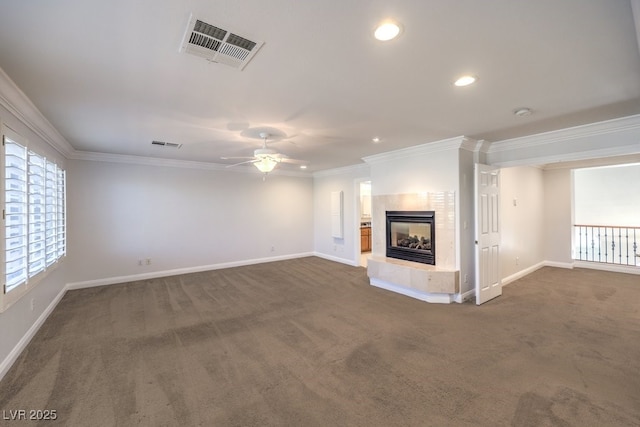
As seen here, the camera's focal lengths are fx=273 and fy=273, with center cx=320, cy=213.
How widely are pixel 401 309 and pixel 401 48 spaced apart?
11.1ft

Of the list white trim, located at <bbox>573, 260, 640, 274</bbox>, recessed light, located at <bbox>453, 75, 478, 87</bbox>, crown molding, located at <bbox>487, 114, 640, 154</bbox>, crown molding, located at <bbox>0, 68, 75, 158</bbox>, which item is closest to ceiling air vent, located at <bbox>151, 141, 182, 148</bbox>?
crown molding, located at <bbox>0, 68, 75, 158</bbox>

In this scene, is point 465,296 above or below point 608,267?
below

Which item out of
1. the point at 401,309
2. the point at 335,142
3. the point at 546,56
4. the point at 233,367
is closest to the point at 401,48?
the point at 546,56

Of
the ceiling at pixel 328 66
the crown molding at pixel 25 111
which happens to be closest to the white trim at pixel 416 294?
the ceiling at pixel 328 66

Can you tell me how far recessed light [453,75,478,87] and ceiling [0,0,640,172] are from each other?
0.07 m

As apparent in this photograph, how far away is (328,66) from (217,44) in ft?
2.63

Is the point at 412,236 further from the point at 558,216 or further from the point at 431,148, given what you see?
the point at 558,216

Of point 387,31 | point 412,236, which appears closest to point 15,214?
point 387,31

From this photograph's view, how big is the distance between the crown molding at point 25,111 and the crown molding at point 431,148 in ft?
16.1

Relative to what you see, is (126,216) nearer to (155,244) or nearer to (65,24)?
(155,244)

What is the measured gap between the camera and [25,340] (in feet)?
9.87

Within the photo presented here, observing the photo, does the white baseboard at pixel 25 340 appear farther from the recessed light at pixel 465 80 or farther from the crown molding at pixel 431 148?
the crown molding at pixel 431 148

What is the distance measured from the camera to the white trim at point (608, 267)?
5.74 m

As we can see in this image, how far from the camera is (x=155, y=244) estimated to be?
232 inches
